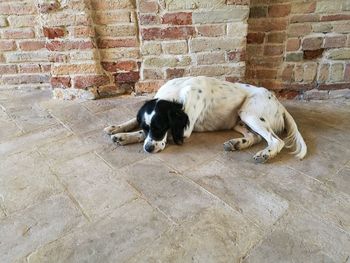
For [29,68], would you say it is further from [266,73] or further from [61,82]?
[266,73]

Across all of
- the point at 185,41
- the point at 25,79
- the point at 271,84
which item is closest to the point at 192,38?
the point at 185,41

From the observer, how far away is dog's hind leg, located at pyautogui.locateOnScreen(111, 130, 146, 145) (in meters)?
1.73

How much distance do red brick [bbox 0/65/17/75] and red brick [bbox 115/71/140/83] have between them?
41.2 inches

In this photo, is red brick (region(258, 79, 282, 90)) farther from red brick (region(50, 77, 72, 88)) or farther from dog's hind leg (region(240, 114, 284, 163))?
red brick (region(50, 77, 72, 88))

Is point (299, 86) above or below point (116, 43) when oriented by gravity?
below

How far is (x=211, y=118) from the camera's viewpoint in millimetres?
1854

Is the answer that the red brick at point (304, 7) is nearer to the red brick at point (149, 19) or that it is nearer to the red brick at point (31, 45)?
the red brick at point (149, 19)

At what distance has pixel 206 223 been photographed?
45.0 inches

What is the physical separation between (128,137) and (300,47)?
1559 mm

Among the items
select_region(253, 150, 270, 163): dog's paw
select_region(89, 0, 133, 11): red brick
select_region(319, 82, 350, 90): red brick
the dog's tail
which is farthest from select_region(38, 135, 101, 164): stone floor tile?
select_region(319, 82, 350, 90): red brick

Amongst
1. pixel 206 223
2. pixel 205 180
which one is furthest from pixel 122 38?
pixel 206 223

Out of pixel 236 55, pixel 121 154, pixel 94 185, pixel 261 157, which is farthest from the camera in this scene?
pixel 236 55

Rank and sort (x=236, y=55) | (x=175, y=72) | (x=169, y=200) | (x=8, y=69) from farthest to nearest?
(x=8, y=69), (x=175, y=72), (x=236, y=55), (x=169, y=200)

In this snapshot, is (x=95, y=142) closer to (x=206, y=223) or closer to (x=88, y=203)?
(x=88, y=203)
